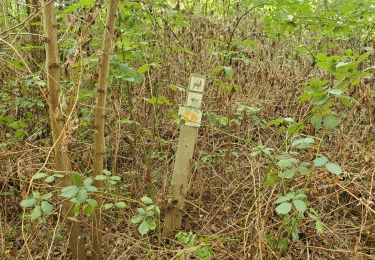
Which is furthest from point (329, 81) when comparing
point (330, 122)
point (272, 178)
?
point (272, 178)

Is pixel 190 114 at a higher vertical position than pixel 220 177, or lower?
higher

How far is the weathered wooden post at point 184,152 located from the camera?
234 centimetres

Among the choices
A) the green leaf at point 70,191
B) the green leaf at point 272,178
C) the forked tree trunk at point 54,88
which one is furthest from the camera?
the green leaf at point 272,178

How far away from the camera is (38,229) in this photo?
2512 mm

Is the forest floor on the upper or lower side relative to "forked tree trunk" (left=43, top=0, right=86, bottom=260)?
lower

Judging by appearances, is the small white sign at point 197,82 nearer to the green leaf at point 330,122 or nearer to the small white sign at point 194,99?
the small white sign at point 194,99

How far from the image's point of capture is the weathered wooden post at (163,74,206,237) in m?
2.34

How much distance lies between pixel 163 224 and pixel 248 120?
46.4 inches

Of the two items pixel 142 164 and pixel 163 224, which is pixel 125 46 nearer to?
pixel 142 164

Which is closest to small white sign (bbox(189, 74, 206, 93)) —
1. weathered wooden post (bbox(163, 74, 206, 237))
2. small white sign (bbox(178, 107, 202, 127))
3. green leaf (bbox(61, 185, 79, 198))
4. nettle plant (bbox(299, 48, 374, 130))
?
weathered wooden post (bbox(163, 74, 206, 237))

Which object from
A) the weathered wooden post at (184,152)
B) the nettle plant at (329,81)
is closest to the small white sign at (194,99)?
the weathered wooden post at (184,152)

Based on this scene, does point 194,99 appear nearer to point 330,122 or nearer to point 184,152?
point 184,152

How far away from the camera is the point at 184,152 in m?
2.45

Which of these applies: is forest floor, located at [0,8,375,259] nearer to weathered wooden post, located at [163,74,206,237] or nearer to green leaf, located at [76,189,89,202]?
weathered wooden post, located at [163,74,206,237]
